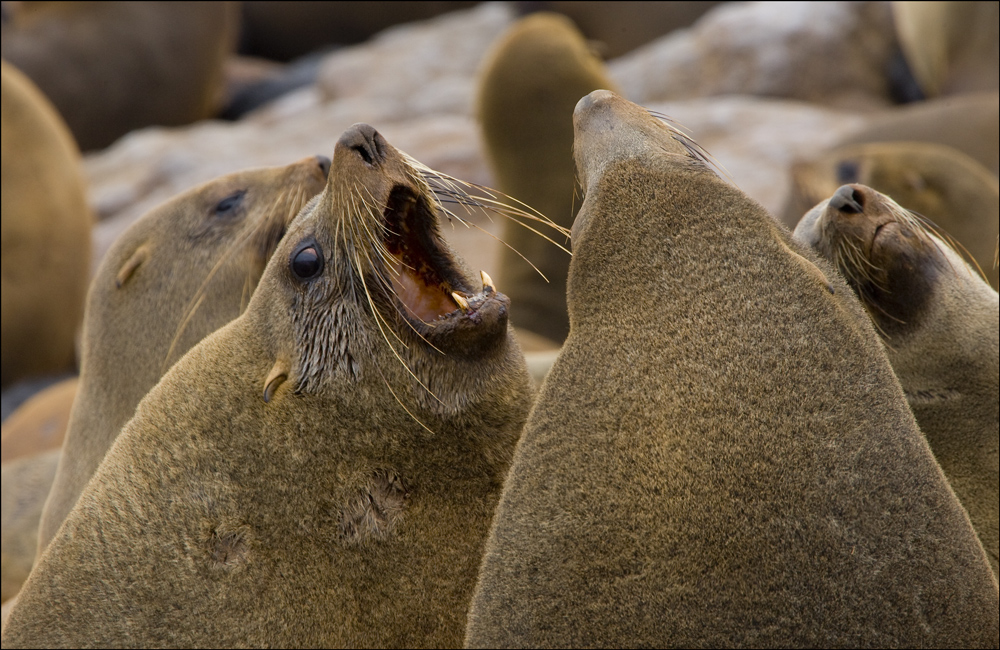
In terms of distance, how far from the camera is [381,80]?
9.66 meters

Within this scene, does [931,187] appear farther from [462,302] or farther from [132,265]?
[132,265]

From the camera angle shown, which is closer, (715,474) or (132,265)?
(715,474)

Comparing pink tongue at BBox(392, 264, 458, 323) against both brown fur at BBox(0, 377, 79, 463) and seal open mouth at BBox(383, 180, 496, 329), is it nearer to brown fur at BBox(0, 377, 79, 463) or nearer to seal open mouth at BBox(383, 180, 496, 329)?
seal open mouth at BBox(383, 180, 496, 329)

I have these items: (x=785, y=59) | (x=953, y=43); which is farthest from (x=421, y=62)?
(x=953, y=43)

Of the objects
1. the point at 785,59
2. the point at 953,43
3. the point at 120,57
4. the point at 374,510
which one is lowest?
the point at 120,57

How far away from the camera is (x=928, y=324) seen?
2344mm

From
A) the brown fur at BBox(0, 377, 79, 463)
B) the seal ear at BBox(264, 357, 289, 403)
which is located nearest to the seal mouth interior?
the seal ear at BBox(264, 357, 289, 403)

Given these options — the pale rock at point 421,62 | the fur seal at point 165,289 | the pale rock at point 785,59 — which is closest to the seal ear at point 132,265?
the fur seal at point 165,289

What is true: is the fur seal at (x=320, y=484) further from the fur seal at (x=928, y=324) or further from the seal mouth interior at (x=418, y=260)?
the fur seal at (x=928, y=324)

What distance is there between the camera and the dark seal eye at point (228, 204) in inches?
129

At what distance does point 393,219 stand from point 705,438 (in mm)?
940

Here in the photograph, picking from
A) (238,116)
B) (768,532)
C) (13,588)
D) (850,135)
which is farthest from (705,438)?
(238,116)

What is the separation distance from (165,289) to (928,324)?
2.04 metres

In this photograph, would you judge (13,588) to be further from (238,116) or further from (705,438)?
(238,116)
